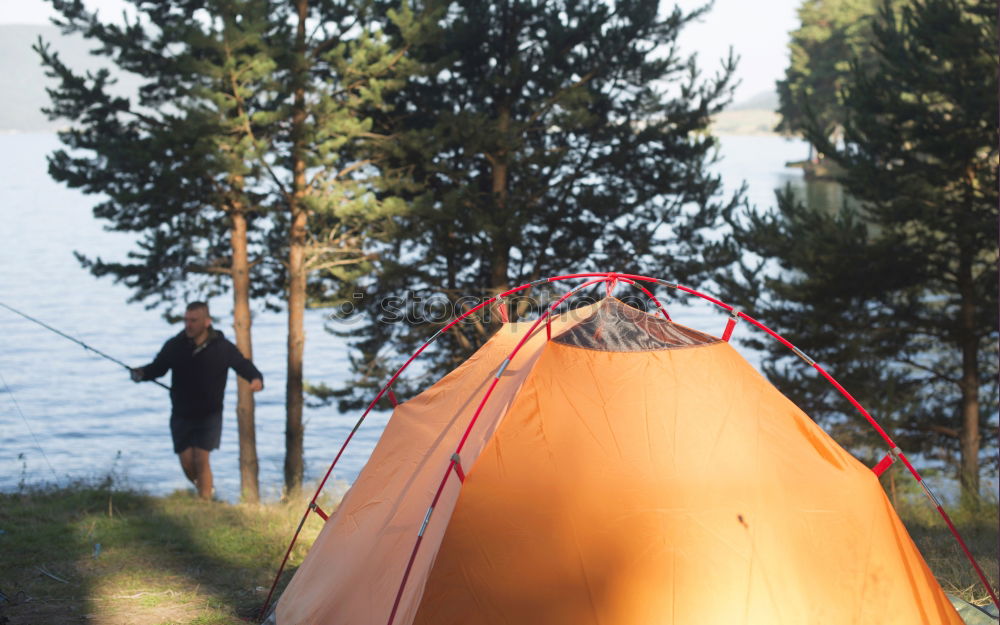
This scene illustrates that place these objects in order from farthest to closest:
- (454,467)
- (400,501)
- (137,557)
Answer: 1. (137,557)
2. (400,501)
3. (454,467)

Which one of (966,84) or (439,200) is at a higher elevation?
(966,84)

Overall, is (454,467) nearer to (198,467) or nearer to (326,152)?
(198,467)

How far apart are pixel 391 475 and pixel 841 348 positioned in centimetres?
1163

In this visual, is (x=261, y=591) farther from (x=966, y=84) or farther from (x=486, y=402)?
(x=966, y=84)

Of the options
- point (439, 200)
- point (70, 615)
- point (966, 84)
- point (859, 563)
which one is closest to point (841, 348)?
point (966, 84)

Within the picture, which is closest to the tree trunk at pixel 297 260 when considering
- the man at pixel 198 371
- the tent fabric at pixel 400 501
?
the man at pixel 198 371

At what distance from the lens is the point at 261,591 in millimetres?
5645

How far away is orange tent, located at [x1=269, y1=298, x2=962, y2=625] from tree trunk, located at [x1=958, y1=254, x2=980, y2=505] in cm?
1068

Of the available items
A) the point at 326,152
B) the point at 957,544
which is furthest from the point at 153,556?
the point at 326,152

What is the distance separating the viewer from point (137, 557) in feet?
20.5

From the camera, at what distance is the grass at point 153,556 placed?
523 centimetres

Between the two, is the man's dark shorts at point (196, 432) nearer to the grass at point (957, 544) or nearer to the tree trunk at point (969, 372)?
the grass at point (957, 544)

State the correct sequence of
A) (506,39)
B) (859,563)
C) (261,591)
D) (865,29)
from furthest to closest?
1. (865,29)
2. (506,39)
3. (261,591)
4. (859,563)

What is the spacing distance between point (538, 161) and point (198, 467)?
29.9 ft
